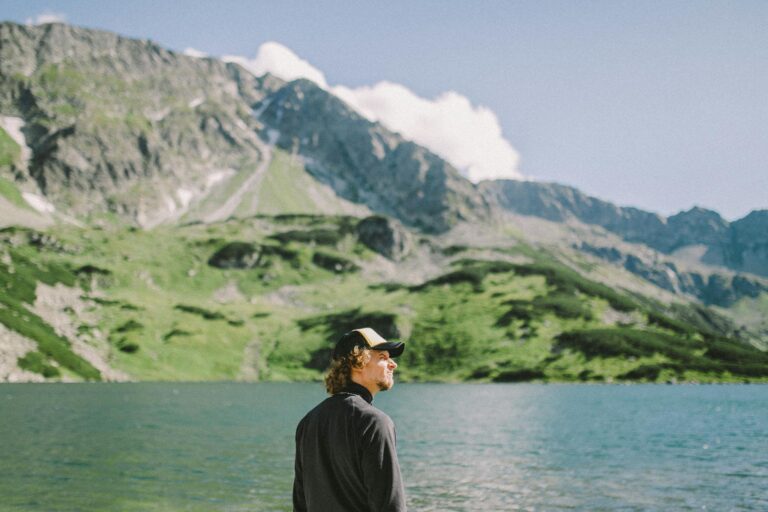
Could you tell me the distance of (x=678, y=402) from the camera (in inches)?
4975

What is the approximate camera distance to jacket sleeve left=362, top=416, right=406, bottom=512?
7.26 m

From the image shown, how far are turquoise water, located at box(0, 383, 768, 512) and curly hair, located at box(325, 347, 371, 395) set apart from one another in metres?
28.9

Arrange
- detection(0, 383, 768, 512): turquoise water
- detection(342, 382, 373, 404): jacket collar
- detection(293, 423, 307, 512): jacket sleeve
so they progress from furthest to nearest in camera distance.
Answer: detection(0, 383, 768, 512): turquoise water < detection(293, 423, 307, 512): jacket sleeve < detection(342, 382, 373, 404): jacket collar

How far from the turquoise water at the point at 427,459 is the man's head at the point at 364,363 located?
28.9 m

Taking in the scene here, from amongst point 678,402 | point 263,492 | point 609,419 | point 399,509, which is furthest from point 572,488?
point 678,402

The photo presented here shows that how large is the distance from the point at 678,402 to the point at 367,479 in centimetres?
13706

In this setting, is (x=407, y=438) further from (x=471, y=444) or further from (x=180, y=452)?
(x=180, y=452)

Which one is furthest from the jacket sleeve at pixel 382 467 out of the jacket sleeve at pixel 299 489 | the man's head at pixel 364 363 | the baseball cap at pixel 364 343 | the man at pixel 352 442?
the jacket sleeve at pixel 299 489

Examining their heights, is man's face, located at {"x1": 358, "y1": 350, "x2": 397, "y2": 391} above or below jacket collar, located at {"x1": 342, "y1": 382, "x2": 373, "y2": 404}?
above

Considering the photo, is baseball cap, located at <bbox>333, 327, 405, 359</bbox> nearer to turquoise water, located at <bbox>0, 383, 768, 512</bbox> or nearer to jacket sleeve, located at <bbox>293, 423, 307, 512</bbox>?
jacket sleeve, located at <bbox>293, 423, 307, 512</bbox>

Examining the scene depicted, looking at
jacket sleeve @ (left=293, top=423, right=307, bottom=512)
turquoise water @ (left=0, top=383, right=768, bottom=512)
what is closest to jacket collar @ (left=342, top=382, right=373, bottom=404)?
jacket sleeve @ (left=293, top=423, right=307, bottom=512)

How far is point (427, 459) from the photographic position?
52031 millimetres

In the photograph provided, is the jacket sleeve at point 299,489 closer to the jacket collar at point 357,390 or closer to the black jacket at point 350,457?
the black jacket at point 350,457

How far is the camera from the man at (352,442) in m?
7.30
